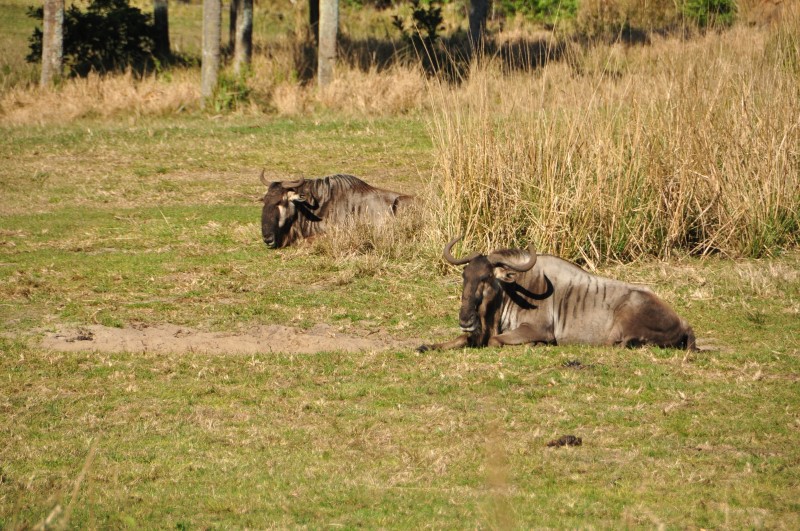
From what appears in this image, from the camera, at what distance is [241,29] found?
25094 millimetres

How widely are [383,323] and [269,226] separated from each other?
3939 mm

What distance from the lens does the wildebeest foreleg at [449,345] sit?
1016cm

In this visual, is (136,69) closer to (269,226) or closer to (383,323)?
(269,226)

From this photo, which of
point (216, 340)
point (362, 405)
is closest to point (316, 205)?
point (216, 340)

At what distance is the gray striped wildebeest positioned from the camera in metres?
10.1

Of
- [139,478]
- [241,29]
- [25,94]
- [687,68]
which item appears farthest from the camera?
[241,29]

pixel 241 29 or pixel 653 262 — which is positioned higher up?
pixel 241 29

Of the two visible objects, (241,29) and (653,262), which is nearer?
(653,262)

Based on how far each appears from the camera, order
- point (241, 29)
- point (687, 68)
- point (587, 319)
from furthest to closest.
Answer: point (241, 29) → point (687, 68) → point (587, 319)

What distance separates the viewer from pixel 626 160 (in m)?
13.6

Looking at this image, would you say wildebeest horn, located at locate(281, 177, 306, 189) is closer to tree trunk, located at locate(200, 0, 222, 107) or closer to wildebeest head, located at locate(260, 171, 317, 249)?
wildebeest head, located at locate(260, 171, 317, 249)

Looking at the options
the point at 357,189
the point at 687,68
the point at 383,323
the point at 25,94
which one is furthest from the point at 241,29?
the point at 383,323

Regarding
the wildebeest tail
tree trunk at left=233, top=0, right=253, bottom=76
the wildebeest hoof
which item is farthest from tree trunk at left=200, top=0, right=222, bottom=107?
the wildebeest hoof

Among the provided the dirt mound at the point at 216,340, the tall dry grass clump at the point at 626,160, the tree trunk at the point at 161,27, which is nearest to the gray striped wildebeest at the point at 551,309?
the dirt mound at the point at 216,340
